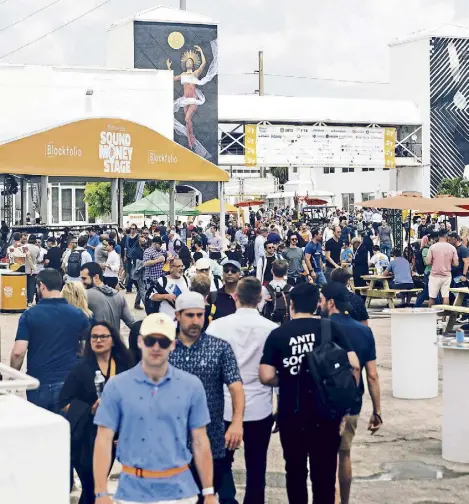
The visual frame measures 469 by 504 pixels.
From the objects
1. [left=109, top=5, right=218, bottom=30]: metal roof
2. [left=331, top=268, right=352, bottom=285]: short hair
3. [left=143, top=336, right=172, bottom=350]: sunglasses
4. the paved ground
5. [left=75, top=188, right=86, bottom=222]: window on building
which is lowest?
the paved ground

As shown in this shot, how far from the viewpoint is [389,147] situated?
194 ft

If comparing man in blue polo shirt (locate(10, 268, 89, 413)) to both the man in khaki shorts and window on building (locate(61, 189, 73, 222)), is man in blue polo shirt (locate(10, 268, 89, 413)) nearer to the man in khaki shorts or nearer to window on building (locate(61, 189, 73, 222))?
the man in khaki shorts

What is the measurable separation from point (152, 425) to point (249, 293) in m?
2.09

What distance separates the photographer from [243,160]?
5872cm

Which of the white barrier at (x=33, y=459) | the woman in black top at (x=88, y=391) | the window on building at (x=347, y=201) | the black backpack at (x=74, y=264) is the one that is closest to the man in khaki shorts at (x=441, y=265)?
the black backpack at (x=74, y=264)

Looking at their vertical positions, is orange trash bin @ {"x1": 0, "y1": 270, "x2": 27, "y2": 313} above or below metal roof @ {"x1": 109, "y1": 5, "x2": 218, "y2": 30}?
below

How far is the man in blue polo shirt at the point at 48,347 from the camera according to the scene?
7.36 m

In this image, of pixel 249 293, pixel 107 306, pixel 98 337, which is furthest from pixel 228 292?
pixel 98 337

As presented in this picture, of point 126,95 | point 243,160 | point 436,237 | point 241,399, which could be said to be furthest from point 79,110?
point 241,399

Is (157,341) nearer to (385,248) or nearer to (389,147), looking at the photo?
(385,248)

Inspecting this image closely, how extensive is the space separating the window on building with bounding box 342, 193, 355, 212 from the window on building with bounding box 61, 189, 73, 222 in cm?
2479

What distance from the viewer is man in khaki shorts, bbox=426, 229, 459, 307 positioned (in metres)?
18.3

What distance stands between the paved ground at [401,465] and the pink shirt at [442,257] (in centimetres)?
699

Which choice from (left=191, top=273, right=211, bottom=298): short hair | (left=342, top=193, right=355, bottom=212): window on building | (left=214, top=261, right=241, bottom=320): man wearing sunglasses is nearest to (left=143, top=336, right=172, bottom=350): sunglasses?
(left=191, top=273, right=211, bottom=298): short hair
